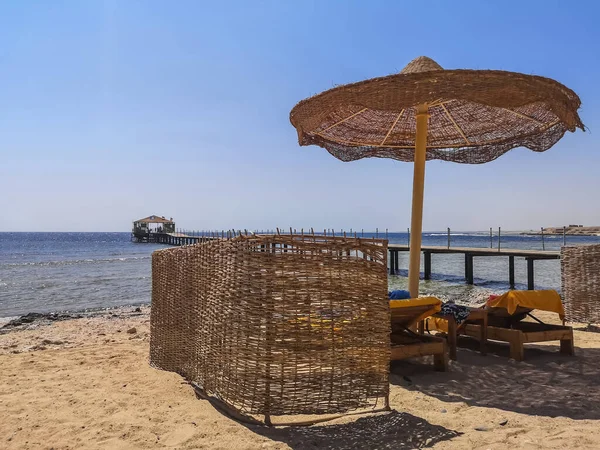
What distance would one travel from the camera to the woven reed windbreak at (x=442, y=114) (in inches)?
156

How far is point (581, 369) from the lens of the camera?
176 inches

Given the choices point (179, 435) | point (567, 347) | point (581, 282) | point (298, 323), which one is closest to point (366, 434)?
point (298, 323)

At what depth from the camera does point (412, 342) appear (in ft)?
14.5

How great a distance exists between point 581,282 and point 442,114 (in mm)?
3058

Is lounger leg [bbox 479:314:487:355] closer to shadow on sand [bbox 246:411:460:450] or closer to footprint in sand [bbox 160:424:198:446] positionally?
shadow on sand [bbox 246:411:460:450]

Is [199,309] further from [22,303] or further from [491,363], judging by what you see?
[22,303]

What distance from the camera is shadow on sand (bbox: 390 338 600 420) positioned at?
11.4ft

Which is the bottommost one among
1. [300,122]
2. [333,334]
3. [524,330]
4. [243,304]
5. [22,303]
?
[22,303]

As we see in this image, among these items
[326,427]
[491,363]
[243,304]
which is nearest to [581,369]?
[491,363]

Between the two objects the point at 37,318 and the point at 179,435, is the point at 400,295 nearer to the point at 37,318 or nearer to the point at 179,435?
the point at 179,435

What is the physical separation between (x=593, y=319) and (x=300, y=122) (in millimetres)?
4880

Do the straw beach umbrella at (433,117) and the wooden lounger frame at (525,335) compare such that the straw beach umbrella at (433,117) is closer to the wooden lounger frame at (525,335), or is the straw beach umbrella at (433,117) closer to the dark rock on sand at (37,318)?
the wooden lounger frame at (525,335)

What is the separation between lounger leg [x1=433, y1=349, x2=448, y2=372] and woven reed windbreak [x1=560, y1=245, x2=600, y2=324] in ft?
11.0

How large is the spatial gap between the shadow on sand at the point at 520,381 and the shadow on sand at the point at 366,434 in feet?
2.11
